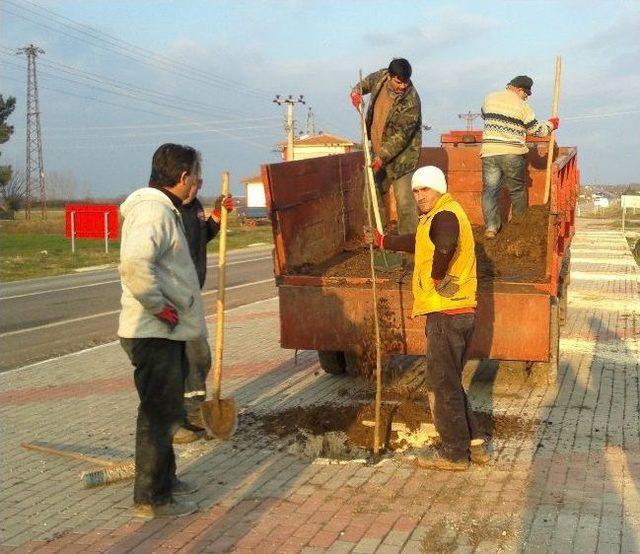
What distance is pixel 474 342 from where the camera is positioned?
23.2 feet

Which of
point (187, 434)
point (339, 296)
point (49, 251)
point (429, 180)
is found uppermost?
point (429, 180)

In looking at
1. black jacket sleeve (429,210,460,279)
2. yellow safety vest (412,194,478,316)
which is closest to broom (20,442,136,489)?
yellow safety vest (412,194,478,316)

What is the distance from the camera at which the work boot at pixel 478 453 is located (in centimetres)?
600

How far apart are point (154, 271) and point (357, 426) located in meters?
2.49

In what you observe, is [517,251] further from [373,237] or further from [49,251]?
[49,251]

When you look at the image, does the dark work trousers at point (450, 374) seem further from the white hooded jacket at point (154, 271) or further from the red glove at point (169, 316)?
the red glove at point (169, 316)

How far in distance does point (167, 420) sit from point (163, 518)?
538 mm

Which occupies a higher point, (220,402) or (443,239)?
(443,239)

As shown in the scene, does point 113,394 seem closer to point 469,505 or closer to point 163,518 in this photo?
point 163,518

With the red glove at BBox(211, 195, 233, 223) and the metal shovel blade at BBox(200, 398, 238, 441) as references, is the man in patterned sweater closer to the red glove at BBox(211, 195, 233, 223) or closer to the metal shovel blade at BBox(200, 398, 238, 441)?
the red glove at BBox(211, 195, 233, 223)

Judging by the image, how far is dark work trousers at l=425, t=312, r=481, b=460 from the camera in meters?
5.91

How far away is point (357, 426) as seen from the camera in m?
6.83

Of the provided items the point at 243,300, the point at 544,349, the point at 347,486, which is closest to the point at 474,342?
the point at 544,349

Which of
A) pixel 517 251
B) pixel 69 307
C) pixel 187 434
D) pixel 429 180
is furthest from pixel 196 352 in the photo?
pixel 69 307
